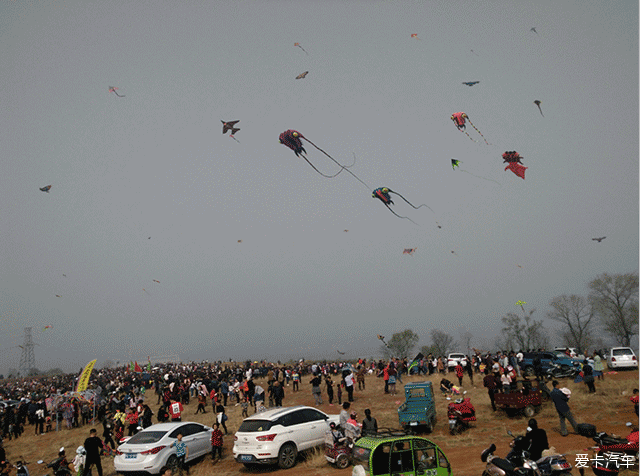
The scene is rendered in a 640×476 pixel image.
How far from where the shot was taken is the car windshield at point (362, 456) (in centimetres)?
869

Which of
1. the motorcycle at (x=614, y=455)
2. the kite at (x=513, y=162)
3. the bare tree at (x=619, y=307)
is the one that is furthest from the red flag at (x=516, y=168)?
the bare tree at (x=619, y=307)

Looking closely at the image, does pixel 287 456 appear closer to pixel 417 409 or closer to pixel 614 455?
pixel 417 409

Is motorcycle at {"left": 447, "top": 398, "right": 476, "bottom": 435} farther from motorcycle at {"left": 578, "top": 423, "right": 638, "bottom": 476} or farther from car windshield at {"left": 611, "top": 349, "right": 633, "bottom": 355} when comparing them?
car windshield at {"left": 611, "top": 349, "right": 633, "bottom": 355}

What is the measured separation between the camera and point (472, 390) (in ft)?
76.9

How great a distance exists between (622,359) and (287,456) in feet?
73.8

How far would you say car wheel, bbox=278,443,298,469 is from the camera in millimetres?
12250

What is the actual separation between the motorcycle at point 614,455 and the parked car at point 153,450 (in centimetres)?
1073

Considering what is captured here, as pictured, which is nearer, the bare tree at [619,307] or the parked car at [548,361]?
the parked car at [548,361]

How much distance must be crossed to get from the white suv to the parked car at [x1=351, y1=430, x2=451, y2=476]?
372 centimetres

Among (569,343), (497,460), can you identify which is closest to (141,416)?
(497,460)

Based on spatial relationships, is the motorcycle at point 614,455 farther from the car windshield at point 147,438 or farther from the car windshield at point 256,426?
the car windshield at point 147,438

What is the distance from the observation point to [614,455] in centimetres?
853

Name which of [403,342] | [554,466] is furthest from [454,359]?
[403,342]

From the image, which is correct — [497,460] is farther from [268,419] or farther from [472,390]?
[472,390]
